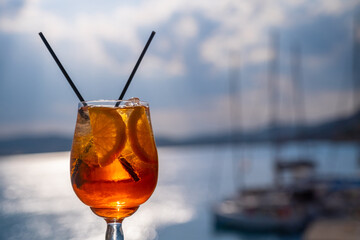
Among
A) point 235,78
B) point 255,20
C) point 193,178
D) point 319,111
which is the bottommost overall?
point 193,178

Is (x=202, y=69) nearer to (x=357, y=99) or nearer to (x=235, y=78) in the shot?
(x=235, y=78)

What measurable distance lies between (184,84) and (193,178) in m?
19.1

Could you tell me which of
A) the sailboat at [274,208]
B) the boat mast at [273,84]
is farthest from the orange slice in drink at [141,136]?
the boat mast at [273,84]

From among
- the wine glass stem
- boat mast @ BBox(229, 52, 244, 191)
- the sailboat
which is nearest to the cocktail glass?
the wine glass stem

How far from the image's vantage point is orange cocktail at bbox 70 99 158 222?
132 centimetres

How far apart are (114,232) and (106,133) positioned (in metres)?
0.28

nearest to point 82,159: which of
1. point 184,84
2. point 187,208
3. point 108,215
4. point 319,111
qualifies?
point 108,215

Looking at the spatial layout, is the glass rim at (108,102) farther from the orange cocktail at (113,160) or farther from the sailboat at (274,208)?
the sailboat at (274,208)

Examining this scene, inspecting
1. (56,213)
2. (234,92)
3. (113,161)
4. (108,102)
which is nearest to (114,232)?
(113,161)

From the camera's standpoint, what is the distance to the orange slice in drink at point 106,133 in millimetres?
1318

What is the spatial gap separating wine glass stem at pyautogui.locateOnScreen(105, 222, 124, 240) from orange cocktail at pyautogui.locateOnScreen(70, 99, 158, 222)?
5 centimetres

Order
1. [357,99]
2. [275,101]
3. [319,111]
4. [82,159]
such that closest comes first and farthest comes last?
[82,159], [357,99], [275,101], [319,111]

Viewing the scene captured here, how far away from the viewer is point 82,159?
1354 millimetres

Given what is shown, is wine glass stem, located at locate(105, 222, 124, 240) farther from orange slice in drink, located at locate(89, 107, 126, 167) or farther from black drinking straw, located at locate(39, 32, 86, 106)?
black drinking straw, located at locate(39, 32, 86, 106)
